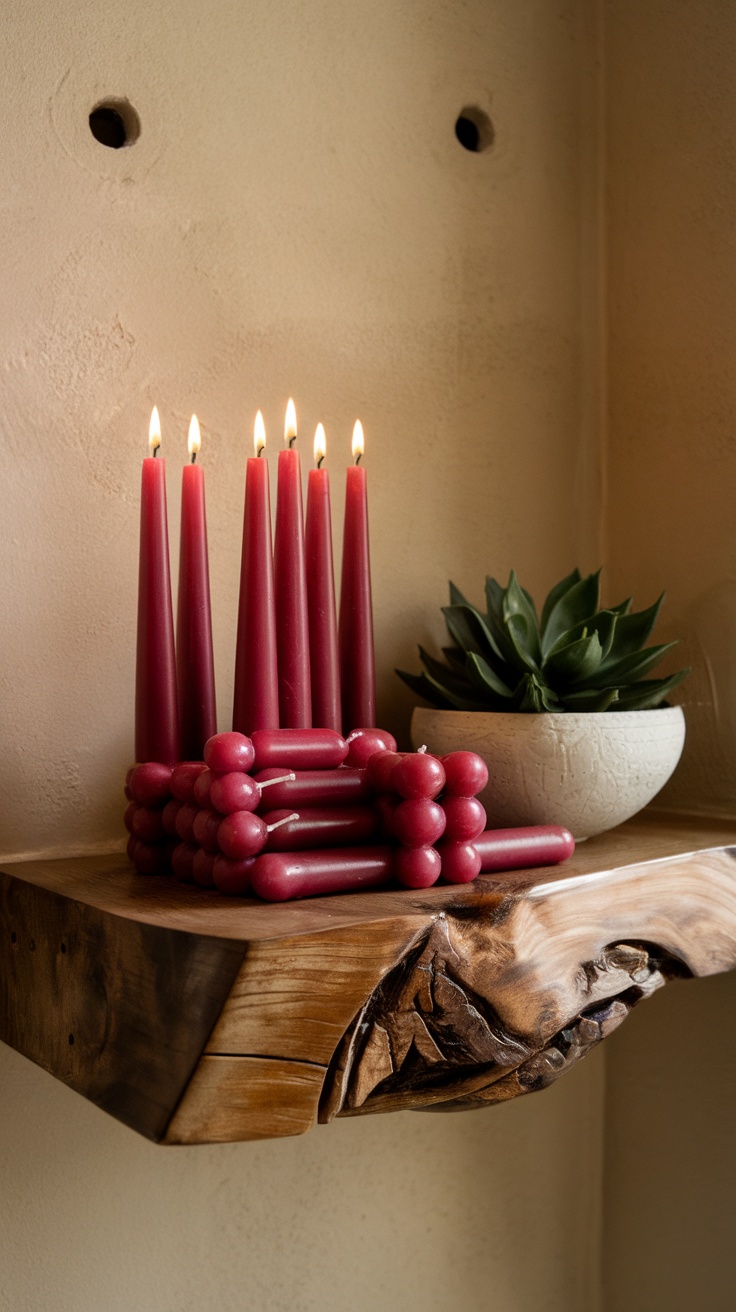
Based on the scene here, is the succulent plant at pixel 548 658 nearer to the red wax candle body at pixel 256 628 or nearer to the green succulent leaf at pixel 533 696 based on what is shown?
the green succulent leaf at pixel 533 696

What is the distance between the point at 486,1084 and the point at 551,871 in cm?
13

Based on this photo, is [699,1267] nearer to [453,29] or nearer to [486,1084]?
[486,1084]

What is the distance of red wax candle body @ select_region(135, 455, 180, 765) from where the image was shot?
66cm

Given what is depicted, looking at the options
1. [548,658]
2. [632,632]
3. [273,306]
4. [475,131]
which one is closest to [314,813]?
[548,658]

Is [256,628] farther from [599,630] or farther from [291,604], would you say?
[599,630]

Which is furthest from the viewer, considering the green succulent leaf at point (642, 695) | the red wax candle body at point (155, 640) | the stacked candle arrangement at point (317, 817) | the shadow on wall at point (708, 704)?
the shadow on wall at point (708, 704)

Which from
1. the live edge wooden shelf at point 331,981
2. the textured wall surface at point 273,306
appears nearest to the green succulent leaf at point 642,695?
the live edge wooden shelf at point 331,981

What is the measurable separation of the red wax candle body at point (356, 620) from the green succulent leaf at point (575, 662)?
0.13m

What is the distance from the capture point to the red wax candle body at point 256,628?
2.13 feet

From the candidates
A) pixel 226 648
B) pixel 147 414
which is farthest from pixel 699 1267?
pixel 147 414

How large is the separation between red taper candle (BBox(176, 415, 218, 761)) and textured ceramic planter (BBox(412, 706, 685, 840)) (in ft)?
0.59

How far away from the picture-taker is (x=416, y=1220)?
0.93 meters

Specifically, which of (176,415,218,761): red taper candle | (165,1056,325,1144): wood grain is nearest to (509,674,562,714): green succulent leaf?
(176,415,218,761): red taper candle

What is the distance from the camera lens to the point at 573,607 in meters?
0.81
